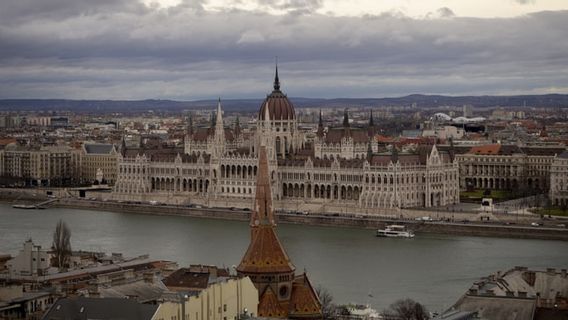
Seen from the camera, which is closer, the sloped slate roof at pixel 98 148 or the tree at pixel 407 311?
the tree at pixel 407 311

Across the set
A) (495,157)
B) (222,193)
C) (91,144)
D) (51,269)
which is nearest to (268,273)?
(51,269)

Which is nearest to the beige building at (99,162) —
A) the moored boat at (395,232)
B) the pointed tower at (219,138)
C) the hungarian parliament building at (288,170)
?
the hungarian parliament building at (288,170)

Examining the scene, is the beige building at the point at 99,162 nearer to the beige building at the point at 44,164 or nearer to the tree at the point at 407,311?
the beige building at the point at 44,164

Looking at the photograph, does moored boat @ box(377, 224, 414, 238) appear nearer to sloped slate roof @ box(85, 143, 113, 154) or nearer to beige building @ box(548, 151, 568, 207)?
beige building @ box(548, 151, 568, 207)

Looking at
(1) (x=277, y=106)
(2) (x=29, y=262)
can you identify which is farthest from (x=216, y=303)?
(1) (x=277, y=106)

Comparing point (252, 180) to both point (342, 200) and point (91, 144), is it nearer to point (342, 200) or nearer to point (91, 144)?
point (342, 200)

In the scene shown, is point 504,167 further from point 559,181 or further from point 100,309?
point 100,309
